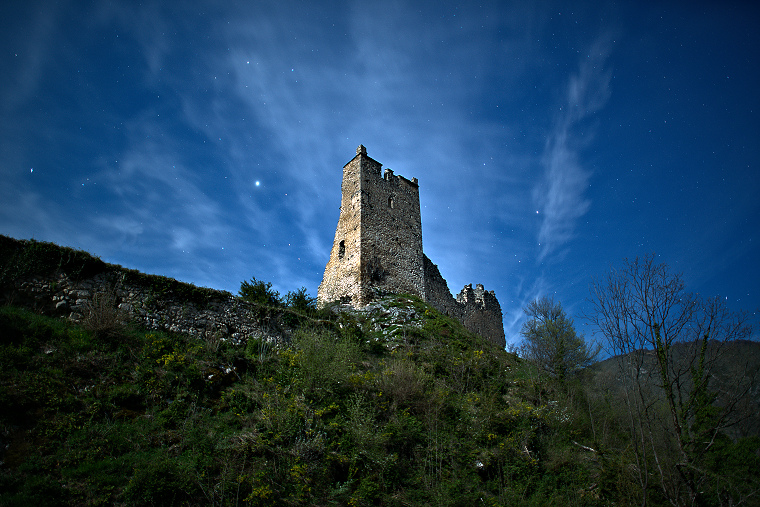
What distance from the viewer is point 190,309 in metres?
10.7

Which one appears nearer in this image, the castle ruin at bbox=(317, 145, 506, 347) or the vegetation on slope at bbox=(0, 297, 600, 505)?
the vegetation on slope at bbox=(0, 297, 600, 505)

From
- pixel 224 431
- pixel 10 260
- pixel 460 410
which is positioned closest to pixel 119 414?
pixel 224 431

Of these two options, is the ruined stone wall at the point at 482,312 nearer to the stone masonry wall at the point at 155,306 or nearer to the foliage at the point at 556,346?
the foliage at the point at 556,346

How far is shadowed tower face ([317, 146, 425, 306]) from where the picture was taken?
18953 mm

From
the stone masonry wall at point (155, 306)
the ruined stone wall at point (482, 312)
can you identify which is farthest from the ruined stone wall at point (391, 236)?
the stone masonry wall at point (155, 306)

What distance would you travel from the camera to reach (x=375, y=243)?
19750 millimetres

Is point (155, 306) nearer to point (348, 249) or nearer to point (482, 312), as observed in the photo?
point (348, 249)

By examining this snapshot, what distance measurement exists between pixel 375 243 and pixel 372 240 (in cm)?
25

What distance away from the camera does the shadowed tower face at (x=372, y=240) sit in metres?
19.0

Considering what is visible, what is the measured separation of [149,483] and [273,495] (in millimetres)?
1940

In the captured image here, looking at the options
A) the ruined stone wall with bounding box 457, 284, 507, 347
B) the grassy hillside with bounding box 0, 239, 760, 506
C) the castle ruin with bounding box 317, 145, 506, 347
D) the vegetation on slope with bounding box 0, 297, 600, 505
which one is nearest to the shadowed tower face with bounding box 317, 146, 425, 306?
the castle ruin with bounding box 317, 145, 506, 347

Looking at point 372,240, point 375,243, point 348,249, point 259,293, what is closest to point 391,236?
point 375,243

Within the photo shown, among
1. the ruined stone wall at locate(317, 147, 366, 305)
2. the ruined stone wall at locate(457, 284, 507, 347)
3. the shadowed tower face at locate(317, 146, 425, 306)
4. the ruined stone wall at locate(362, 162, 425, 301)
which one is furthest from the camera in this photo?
the ruined stone wall at locate(457, 284, 507, 347)

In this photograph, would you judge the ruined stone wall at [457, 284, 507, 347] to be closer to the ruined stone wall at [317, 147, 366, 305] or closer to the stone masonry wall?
the ruined stone wall at [317, 147, 366, 305]
